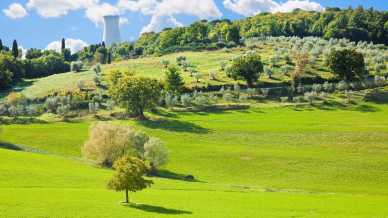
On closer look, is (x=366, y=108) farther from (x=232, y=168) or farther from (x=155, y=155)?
(x=155, y=155)

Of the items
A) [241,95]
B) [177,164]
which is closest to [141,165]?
[177,164]

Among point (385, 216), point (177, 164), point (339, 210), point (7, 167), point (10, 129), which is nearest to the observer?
point (385, 216)

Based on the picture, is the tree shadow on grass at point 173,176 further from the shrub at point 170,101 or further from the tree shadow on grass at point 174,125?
the shrub at point 170,101

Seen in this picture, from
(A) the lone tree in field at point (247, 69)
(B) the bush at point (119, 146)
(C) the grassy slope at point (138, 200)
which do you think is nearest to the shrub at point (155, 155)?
(B) the bush at point (119, 146)

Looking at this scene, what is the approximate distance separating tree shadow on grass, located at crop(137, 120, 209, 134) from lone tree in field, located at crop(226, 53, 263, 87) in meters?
40.7

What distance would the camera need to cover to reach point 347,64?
157 meters

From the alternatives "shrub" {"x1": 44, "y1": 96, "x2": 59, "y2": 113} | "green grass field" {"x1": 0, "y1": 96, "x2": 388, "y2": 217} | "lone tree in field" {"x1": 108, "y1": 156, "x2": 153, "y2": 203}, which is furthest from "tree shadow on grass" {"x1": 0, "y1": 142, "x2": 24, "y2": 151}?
"lone tree in field" {"x1": 108, "y1": 156, "x2": 153, "y2": 203}

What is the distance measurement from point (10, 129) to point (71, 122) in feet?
48.3

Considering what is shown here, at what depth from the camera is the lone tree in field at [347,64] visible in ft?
514

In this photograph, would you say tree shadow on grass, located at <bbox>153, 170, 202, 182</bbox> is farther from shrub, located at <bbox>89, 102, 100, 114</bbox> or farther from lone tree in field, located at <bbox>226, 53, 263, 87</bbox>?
lone tree in field, located at <bbox>226, 53, 263, 87</bbox>

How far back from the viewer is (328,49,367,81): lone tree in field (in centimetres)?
15675

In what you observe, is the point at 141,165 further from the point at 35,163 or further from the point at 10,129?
the point at 10,129

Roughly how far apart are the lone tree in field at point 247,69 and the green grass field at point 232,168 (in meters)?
23.7

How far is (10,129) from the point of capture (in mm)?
114250
